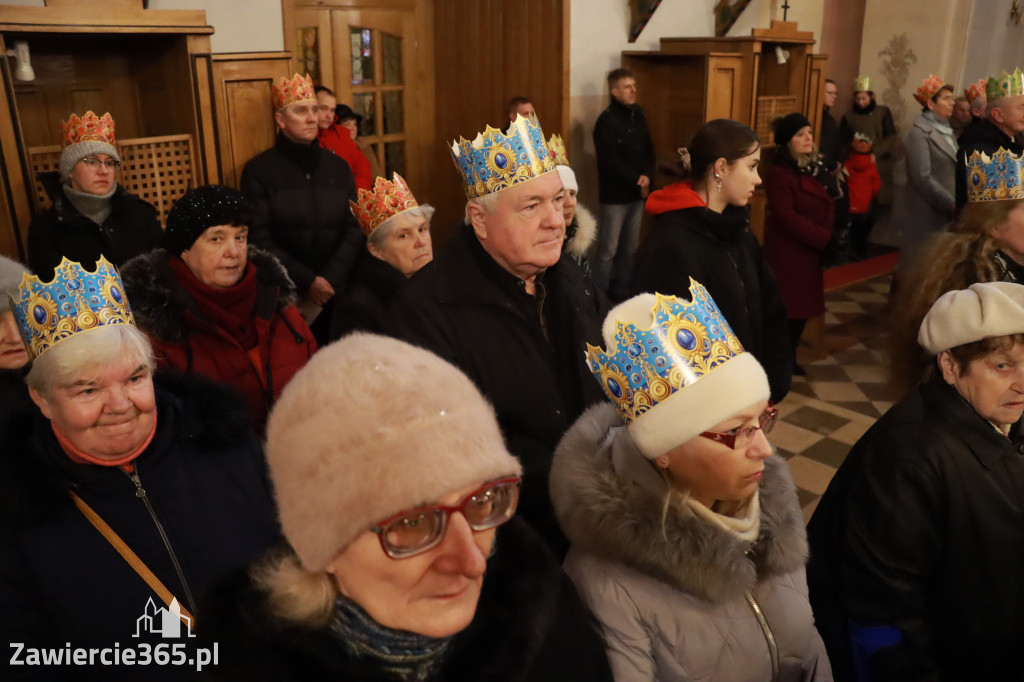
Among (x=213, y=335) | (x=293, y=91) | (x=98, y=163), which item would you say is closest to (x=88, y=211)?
(x=98, y=163)

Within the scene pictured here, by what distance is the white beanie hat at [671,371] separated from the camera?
1.46m

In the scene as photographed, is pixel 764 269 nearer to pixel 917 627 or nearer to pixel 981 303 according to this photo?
pixel 981 303

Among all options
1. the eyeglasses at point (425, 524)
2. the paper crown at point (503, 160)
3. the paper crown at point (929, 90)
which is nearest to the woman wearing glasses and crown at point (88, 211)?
the paper crown at point (503, 160)

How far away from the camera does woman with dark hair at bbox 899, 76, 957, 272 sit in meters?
5.32

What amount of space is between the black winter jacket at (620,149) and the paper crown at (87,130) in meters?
3.62

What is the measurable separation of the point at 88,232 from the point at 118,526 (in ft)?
7.43

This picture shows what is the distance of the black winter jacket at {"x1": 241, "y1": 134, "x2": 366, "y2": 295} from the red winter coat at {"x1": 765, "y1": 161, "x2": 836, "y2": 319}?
103 inches

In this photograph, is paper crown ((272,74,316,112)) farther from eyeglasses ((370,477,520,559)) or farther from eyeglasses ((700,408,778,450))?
eyeglasses ((370,477,520,559))

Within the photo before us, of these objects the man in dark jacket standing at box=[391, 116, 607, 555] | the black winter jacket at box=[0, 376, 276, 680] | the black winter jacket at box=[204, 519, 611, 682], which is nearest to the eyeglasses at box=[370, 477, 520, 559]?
the black winter jacket at box=[204, 519, 611, 682]

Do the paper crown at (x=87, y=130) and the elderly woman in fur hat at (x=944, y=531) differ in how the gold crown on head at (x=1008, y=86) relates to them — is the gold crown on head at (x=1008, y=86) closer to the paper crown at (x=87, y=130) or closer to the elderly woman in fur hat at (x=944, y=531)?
the elderly woman in fur hat at (x=944, y=531)

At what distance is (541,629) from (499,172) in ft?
4.59

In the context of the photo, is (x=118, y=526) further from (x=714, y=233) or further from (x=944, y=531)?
(x=714, y=233)

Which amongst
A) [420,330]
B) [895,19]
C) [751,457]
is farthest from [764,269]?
[895,19]

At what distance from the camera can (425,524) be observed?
1.03m
